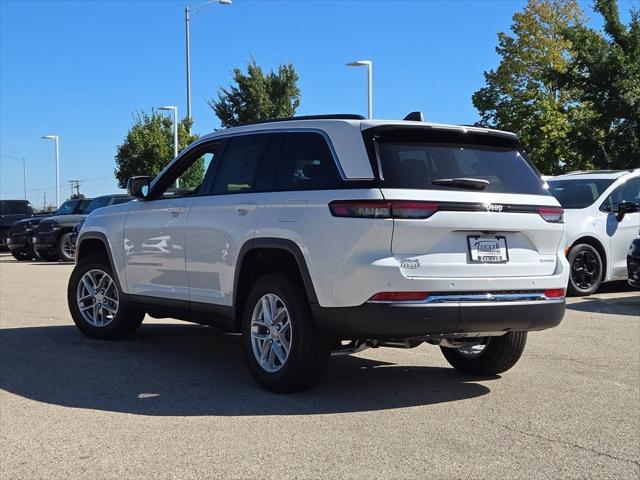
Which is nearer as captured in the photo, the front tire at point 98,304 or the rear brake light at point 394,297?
the rear brake light at point 394,297

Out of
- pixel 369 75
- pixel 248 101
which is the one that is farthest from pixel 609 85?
pixel 248 101

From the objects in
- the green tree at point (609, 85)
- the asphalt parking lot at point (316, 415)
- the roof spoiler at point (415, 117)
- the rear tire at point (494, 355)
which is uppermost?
the green tree at point (609, 85)

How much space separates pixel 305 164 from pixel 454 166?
1043 mm

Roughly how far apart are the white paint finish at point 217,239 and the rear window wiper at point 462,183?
1.32m

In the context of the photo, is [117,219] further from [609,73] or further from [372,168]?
[609,73]

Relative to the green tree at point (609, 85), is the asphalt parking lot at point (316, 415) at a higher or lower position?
lower

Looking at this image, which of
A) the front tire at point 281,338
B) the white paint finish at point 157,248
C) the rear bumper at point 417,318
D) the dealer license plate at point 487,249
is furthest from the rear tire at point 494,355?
the white paint finish at point 157,248

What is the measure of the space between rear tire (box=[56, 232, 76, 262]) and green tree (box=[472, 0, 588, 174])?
20865 mm

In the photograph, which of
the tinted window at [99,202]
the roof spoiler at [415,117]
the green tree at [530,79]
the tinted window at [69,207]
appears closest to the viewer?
the roof spoiler at [415,117]

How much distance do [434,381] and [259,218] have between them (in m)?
1.85

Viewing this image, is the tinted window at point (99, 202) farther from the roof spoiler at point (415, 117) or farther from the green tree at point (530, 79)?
the green tree at point (530, 79)

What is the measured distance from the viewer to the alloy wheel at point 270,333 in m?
5.54

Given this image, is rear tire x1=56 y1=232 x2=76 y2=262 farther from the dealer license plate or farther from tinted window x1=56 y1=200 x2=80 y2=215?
the dealer license plate

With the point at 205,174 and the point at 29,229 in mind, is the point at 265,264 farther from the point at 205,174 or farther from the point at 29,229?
the point at 29,229
